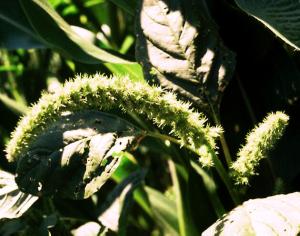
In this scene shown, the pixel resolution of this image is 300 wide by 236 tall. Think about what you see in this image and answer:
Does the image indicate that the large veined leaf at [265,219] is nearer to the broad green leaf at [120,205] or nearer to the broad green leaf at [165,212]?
the broad green leaf at [120,205]

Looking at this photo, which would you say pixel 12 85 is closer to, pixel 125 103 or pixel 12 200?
pixel 12 200

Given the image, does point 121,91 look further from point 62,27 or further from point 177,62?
point 62,27

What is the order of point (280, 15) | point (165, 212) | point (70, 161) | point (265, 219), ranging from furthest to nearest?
point (165, 212) < point (280, 15) < point (70, 161) < point (265, 219)

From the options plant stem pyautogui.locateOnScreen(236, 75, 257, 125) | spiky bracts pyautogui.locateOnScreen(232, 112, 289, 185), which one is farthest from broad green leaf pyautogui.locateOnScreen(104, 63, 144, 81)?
spiky bracts pyautogui.locateOnScreen(232, 112, 289, 185)

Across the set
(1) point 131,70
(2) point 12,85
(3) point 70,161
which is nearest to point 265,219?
(3) point 70,161

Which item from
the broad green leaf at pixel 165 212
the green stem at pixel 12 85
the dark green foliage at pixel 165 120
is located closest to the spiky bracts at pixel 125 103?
the dark green foliage at pixel 165 120

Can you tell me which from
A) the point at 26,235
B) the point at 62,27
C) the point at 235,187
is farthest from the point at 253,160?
the point at 62,27
